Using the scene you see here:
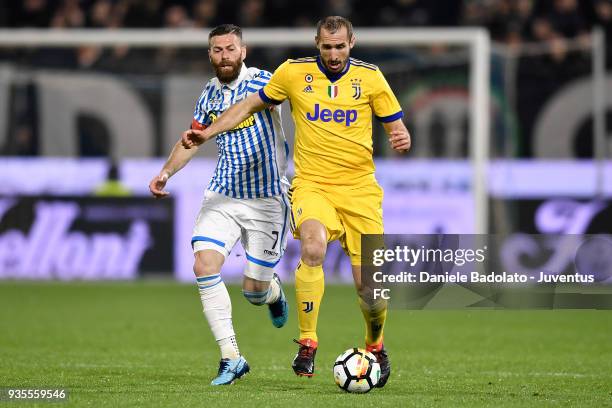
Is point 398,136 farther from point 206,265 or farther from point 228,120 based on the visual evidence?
point 206,265

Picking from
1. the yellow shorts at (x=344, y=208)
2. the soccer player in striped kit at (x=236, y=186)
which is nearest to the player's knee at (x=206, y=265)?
the soccer player in striped kit at (x=236, y=186)

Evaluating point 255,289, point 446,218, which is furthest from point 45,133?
point 255,289

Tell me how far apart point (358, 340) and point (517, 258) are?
331cm

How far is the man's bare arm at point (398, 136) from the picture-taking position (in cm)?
744

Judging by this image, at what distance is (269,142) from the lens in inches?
326

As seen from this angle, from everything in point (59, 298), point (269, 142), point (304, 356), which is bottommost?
point (59, 298)

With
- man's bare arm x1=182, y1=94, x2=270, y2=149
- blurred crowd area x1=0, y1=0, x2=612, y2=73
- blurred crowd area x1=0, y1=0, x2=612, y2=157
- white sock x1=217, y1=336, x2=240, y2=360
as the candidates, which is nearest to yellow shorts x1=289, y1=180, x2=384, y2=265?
man's bare arm x1=182, y1=94, x2=270, y2=149

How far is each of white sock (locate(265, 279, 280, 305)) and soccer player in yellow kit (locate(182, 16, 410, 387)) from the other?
104 centimetres

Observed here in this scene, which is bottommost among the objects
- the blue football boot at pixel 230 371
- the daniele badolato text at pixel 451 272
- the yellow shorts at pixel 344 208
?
the blue football boot at pixel 230 371

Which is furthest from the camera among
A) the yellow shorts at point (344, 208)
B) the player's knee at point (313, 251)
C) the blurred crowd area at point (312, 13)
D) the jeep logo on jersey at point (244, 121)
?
the blurred crowd area at point (312, 13)

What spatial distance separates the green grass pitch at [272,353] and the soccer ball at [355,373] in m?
0.09

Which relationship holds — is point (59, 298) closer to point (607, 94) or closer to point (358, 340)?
point (358, 340)

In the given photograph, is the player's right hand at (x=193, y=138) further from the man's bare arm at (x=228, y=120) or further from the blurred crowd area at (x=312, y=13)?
the blurred crowd area at (x=312, y=13)

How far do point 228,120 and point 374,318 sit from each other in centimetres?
147
